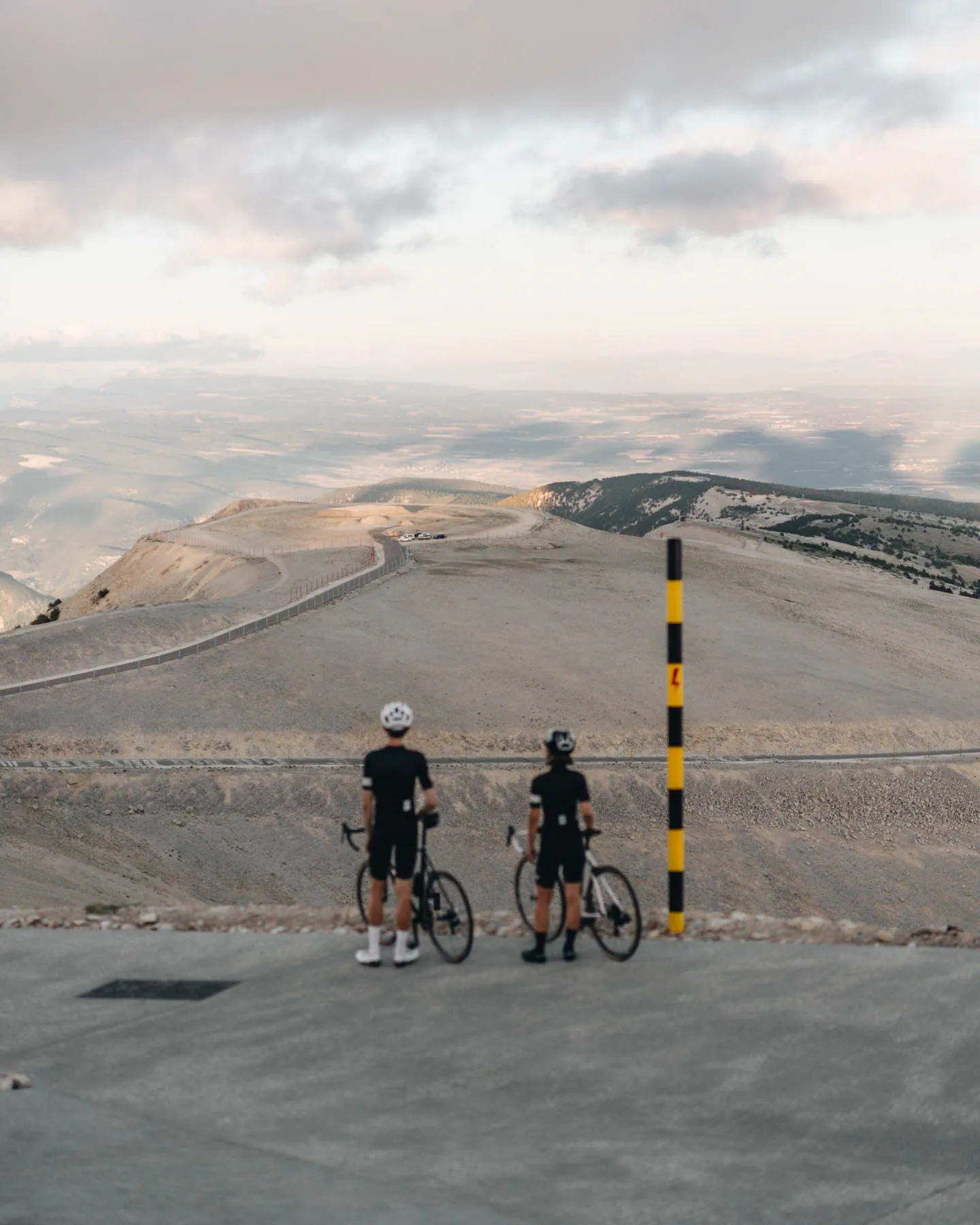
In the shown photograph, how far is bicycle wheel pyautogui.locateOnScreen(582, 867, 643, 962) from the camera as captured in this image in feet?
32.8

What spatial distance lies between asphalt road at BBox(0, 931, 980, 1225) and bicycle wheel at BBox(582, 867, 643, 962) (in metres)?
0.26

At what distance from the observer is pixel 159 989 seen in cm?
994

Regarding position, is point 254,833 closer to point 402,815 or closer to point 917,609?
point 402,815

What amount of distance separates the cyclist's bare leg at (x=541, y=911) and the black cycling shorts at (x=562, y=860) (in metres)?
0.07

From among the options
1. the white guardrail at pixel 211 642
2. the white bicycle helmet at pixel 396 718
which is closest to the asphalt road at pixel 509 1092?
the white bicycle helmet at pixel 396 718

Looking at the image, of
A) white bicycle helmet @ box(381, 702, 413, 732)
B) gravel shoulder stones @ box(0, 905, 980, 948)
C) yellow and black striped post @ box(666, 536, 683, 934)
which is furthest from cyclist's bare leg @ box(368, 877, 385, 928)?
yellow and black striped post @ box(666, 536, 683, 934)

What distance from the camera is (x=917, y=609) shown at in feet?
268

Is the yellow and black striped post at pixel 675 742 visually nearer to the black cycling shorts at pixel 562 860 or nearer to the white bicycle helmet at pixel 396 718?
the black cycling shorts at pixel 562 860

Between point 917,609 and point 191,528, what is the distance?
63497 millimetres

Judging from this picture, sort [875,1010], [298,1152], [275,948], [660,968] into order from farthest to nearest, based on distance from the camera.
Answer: [275,948] → [660,968] → [875,1010] → [298,1152]

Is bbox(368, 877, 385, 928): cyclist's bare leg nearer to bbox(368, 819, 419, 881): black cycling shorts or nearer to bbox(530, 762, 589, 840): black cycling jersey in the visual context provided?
bbox(368, 819, 419, 881): black cycling shorts

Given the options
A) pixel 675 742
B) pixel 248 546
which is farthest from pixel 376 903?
pixel 248 546

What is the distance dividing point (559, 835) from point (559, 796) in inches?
15.3

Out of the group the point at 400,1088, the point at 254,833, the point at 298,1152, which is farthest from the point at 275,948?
the point at 254,833
